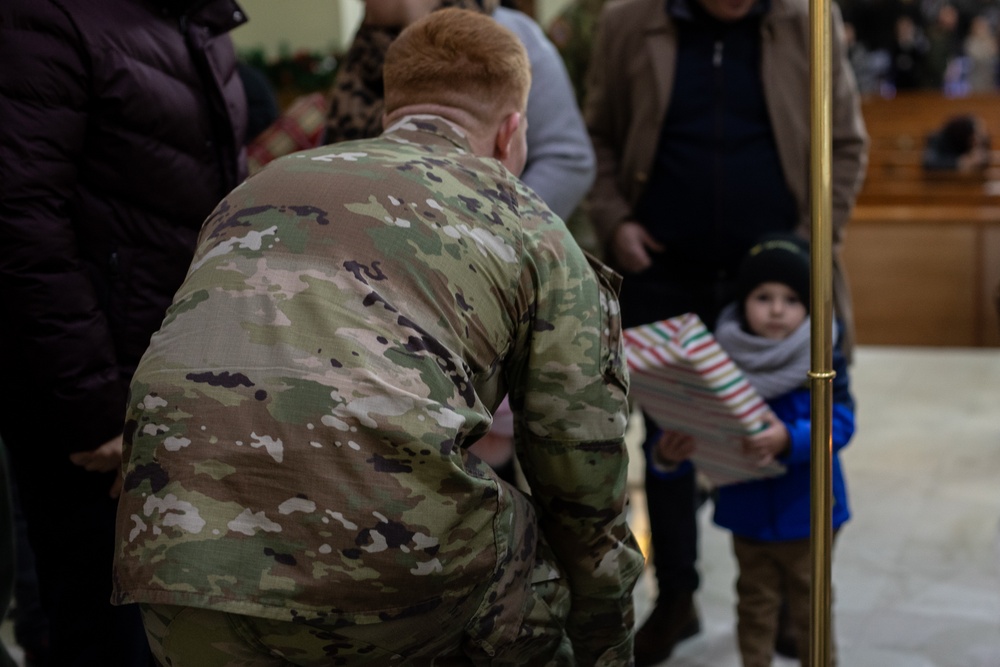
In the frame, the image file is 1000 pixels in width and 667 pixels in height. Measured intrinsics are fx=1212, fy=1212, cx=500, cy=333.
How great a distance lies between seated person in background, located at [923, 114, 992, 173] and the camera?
25.7ft

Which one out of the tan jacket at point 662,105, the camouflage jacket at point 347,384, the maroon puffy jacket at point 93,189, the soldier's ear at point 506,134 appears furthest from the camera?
the tan jacket at point 662,105

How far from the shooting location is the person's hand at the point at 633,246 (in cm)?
262

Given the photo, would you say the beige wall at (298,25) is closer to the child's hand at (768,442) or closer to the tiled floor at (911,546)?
the tiled floor at (911,546)

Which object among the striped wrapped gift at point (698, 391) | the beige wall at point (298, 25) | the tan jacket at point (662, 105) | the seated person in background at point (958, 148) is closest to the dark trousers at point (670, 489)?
the tan jacket at point (662, 105)

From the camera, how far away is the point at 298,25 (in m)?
6.23

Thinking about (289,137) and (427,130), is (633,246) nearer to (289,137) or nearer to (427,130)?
(289,137)

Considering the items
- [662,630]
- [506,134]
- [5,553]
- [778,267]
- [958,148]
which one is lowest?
[958,148]

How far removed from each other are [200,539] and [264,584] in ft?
0.26

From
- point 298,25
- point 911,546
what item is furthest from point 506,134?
point 298,25

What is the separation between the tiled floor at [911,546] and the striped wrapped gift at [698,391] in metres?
0.60

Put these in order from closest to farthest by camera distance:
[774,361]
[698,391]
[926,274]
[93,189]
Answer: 1. [93,189]
2. [698,391]
3. [774,361]
4. [926,274]

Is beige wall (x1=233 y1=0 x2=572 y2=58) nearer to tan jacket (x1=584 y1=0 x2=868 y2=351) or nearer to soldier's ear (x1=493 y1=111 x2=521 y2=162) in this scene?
tan jacket (x1=584 y1=0 x2=868 y2=351)

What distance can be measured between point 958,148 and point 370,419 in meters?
7.52

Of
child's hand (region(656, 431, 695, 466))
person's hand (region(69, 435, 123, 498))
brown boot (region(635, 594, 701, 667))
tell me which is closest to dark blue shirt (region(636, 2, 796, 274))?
child's hand (region(656, 431, 695, 466))
